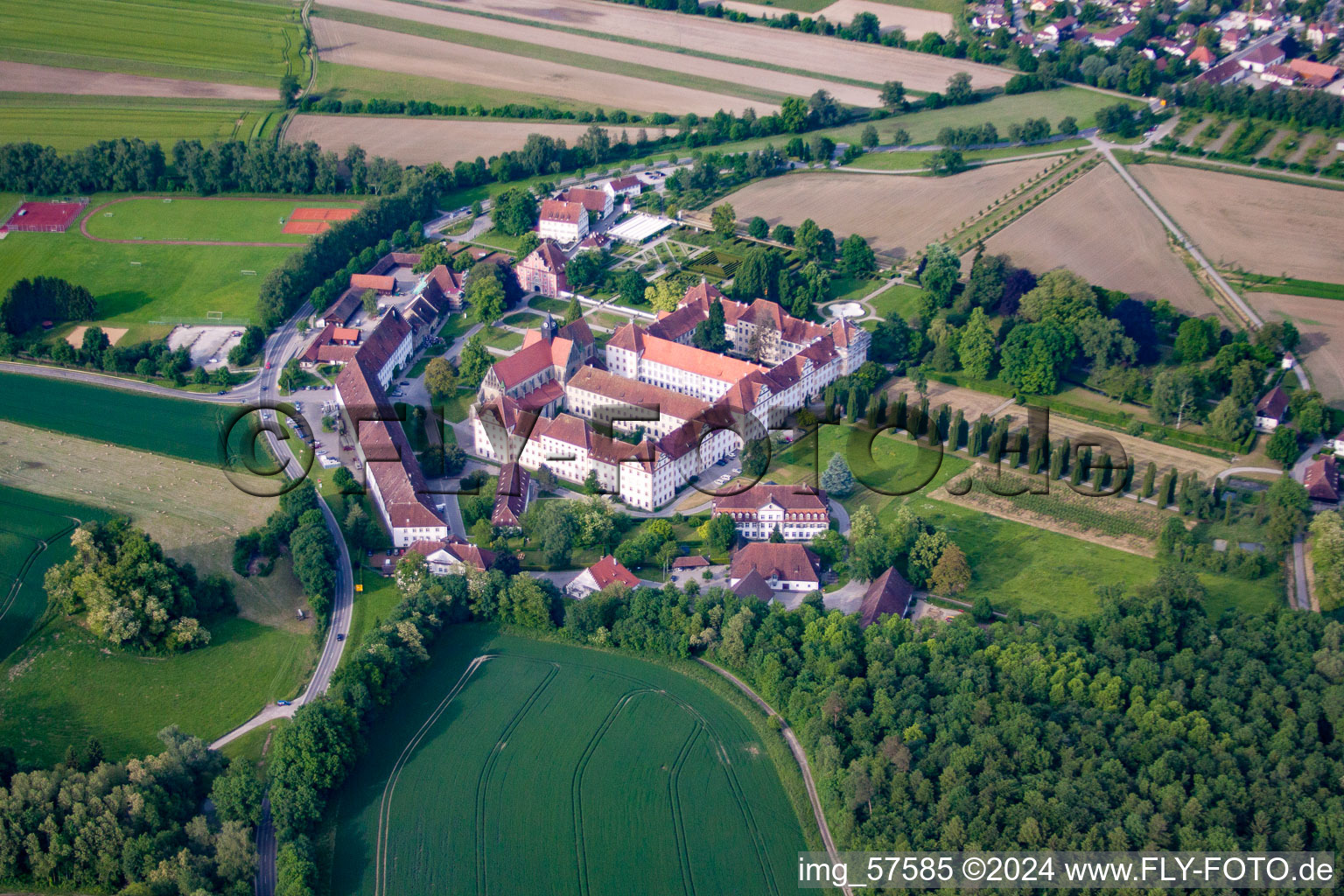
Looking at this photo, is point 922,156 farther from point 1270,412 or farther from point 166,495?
point 166,495

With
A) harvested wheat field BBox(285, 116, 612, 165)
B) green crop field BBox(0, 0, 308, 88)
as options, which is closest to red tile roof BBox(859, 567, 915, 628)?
harvested wheat field BBox(285, 116, 612, 165)

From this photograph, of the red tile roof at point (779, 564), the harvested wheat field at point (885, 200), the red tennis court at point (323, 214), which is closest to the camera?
the red tile roof at point (779, 564)

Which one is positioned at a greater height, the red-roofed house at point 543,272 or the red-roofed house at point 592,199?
the red-roofed house at point 592,199

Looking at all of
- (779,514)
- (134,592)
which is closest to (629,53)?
(779,514)

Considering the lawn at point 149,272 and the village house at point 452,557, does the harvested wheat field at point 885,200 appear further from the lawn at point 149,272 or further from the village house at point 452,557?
the village house at point 452,557

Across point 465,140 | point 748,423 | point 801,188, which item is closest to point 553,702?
point 748,423

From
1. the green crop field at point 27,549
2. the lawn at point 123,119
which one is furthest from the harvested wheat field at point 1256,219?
the lawn at point 123,119

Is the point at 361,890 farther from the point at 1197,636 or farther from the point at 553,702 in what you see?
the point at 1197,636
